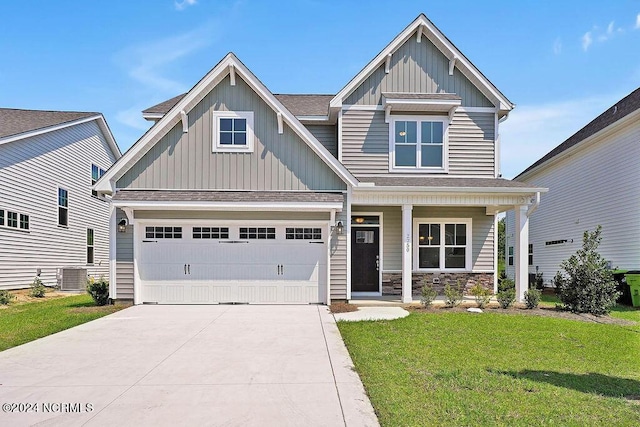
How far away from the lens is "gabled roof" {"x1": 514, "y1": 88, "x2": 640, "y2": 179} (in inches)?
597

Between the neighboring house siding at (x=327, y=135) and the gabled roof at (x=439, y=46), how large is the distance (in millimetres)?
1408

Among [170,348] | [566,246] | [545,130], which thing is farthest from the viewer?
[545,130]

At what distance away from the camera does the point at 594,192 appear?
16750 mm

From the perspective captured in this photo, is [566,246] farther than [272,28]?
Yes

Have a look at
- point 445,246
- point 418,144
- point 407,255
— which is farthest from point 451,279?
point 418,144

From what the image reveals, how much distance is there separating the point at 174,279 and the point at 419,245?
750 cm

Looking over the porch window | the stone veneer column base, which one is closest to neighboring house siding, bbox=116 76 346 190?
the porch window

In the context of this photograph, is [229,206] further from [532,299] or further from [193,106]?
[532,299]

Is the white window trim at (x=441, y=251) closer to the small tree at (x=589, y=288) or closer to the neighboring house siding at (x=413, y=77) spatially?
the small tree at (x=589, y=288)

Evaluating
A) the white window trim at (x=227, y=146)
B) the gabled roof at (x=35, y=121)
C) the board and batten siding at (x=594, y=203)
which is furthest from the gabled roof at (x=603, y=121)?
the gabled roof at (x=35, y=121)

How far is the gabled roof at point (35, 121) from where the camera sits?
53.4ft

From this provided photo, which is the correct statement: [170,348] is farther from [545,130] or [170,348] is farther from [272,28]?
[545,130]

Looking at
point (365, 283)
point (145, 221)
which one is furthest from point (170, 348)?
point (365, 283)

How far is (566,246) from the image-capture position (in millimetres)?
18500
